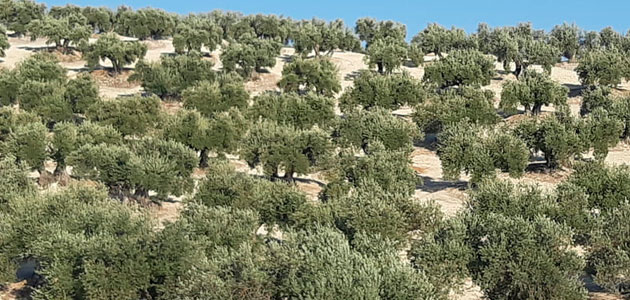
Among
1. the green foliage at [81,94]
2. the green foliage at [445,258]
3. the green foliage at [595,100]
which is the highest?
the green foliage at [595,100]

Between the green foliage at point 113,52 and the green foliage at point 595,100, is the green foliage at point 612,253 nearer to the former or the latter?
the green foliage at point 595,100

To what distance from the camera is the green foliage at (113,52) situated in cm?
10425

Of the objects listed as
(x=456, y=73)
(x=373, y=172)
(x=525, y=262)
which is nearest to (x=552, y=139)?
(x=373, y=172)

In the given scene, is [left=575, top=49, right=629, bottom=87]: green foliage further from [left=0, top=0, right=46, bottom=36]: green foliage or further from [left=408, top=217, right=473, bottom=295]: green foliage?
[left=0, top=0, right=46, bottom=36]: green foliage

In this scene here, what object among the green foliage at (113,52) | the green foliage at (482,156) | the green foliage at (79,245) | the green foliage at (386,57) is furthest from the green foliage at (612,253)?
the green foliage at (113,52)

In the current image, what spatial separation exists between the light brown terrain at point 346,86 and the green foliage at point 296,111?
24.4 feet

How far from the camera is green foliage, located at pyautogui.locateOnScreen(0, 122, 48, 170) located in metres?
54.9

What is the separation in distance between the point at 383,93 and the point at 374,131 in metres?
21.1

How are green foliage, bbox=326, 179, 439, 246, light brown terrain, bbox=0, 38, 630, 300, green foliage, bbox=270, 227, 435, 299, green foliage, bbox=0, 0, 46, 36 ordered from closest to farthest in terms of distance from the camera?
green foliage, bbox=270, 227, 435, 299 → green foliage, bbox=326, 179, 439, 246 → light brown terrain, bbox=0, 38, 630, 300 → green foliage, bbox=0, 0, 46, 36

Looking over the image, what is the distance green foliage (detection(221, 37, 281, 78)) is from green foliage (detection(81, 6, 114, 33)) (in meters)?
58.3

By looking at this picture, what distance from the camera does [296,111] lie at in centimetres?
7744

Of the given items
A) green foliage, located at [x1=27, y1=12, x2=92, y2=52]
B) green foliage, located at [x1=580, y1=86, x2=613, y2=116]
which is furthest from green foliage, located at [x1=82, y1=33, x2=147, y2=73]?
green foliage, located at [x1=580, y1=86, x2=613, y2=116]

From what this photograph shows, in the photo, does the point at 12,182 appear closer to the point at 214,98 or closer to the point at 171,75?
the point at 214,98

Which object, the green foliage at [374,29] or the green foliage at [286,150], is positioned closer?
the green foliage at [286,150]
